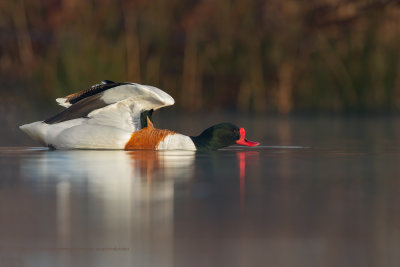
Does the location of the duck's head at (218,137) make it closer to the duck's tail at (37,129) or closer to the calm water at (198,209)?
the calm water at (198,209)

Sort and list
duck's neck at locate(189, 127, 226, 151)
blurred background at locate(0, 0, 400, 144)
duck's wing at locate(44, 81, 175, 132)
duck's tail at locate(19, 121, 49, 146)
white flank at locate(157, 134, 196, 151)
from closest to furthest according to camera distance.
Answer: duck's wing at locate(44, 81, 175, 132), duck's tail at locate(19, 121, 49, 146), white flank at locate(157, 134, 196, 151), duck's neck at locate(189, 127, 226, 151), blurred background at locate(0, 0, 400, 144)

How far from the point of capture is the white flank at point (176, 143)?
9.83m

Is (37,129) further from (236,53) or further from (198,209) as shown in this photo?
(236,53)

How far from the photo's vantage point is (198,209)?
529 cm

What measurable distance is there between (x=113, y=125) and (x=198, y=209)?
182 inches

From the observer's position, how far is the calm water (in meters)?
4.05

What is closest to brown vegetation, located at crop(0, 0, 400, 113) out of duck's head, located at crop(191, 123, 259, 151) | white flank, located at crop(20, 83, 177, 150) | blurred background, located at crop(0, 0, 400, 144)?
blurred background, located at crop(0, 0, 400, 144)

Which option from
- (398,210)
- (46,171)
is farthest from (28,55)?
(398,210)

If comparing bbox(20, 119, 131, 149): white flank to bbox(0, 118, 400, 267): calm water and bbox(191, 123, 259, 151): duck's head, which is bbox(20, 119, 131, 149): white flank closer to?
bbox(0, 118, 400, 267): calm water

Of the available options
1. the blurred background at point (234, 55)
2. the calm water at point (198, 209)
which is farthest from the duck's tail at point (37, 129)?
the blurred background at point (234, 55)

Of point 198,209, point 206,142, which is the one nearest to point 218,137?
point 206,142

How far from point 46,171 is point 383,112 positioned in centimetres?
1143

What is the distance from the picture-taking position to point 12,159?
874cm

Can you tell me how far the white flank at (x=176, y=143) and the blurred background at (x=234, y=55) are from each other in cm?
794
